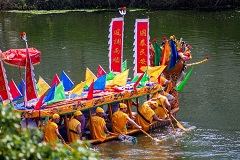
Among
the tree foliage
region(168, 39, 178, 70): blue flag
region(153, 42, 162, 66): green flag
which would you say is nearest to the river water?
region(168, 39, 178, 70): blue flag

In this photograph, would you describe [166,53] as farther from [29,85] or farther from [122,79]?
[29,85]

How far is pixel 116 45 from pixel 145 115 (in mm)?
2230

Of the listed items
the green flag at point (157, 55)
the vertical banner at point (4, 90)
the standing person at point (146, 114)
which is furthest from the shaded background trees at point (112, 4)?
the vertical banner at point (4, 90)

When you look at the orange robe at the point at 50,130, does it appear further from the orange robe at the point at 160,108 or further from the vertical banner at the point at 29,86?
the orange robe at the point at 160,108

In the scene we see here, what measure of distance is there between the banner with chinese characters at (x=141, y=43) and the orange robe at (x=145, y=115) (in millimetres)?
1453

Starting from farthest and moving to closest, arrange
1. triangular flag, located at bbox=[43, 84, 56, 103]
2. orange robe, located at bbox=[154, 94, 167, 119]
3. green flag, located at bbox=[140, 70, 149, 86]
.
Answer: orange robe, located at bbox=[154, 94, 167, 119], green flag, located at bbox=[140, 70, 149, 86], triangular flag, located at bbox=[43, 84, 56, 103]

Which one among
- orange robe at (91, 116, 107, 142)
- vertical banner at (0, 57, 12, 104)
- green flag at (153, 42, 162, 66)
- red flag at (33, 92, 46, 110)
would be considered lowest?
orange robe at (91, 116, 107, 142)

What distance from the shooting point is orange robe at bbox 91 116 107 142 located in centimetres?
1151

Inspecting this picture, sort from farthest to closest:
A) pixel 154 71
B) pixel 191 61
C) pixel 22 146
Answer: pixel 191 61 < pixel 154 71 < pixel 22 146

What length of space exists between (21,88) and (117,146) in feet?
7.84

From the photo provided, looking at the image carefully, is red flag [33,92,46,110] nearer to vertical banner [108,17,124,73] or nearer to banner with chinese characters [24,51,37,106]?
banner with chinese characters [24,51,37,106]

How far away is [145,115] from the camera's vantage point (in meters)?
12.6

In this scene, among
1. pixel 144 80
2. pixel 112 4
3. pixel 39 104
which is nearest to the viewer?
pixel 39 104

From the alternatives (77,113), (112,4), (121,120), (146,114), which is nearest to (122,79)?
(146,114)
